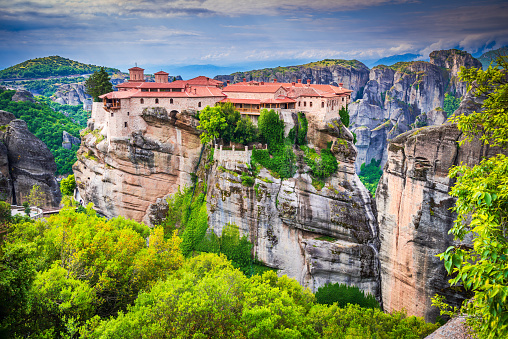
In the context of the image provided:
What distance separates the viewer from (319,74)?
93250 mm

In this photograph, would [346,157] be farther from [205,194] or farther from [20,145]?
[20,145]

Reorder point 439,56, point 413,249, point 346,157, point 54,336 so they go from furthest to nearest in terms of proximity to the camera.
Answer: point 439,56 < point 346,157 < point 413,249 < point 54,336

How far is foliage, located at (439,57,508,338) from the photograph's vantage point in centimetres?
719

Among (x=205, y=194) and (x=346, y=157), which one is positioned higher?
(x=346, y=157)

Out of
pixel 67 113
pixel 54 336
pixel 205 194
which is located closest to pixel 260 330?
pixel 54 336

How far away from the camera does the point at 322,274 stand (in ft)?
112

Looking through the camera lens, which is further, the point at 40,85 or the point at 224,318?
the point at 40,85

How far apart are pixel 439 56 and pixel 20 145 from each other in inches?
3856

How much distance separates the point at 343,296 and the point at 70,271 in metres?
23.8

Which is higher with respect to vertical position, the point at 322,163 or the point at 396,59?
the point at 396,59

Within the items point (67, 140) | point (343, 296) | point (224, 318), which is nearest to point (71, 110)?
point (67, 140)

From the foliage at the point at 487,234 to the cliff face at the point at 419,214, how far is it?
50.6 ft

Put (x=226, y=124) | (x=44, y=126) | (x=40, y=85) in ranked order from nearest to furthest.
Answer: (x=226, y=124) < (x=44, y=126) < (x=40, y=85)

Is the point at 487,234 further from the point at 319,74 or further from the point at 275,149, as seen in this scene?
the point at 319,74
